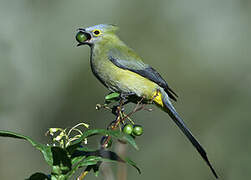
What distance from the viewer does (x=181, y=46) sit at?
1279 cm

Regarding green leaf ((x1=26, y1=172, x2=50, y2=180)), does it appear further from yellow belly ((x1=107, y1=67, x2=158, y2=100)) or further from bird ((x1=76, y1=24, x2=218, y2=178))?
yellow belly ((x1=107, y1=67, x2=158, y2=100))

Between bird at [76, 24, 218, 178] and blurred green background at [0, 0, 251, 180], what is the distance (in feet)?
6.34

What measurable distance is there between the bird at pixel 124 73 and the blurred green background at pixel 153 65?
193 centimetres

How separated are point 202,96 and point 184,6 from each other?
412 centimetres

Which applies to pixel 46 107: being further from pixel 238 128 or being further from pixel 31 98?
pixel 238 128

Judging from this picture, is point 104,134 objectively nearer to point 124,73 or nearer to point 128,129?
point 128,129

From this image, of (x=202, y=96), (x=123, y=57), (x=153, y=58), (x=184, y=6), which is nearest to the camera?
(x=123, y=57)

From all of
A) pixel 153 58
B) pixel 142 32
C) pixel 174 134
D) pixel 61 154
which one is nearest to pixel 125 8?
pixel 142 32

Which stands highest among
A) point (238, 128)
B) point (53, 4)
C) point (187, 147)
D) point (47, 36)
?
point (53, 4)

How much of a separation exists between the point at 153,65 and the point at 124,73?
5716 mm

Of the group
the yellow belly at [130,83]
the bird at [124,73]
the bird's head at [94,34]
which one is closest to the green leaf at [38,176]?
the bird at [124,73]

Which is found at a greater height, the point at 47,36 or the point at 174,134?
the point at 47,36

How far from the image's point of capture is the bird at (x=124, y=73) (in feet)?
18.7

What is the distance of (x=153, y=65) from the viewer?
37.7 feet
